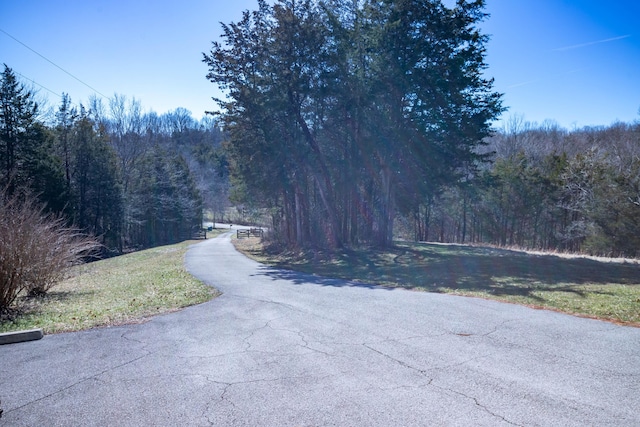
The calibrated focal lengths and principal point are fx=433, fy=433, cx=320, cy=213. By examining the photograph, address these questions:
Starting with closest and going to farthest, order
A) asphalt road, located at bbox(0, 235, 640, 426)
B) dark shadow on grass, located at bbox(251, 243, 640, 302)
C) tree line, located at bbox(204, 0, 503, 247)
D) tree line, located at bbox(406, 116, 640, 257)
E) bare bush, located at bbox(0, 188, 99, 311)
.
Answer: asphalt road, located at bbox(0, 235, 640, 426)
bare bush, located at bbox(0, 188, 99, 311)
dark shadow on grass, located at bbox(251, 243, 640, 302)
tree line, located at bbox(204, 0, 503, 247)
tree line, located at bbox(406, 116, 640, 257)

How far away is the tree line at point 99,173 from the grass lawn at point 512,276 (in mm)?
12401

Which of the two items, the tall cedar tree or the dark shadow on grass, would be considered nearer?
the dark shadow on grass

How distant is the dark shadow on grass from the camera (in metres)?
12.4

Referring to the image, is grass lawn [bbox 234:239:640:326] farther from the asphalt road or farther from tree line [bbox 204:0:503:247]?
tree line [bbox 204:0:503:247]

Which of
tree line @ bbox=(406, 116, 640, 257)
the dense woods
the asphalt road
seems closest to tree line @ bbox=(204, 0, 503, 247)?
the dense woods

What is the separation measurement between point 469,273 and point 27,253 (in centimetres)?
1334

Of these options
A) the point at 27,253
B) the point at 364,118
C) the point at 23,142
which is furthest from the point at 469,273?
the point at 23,142

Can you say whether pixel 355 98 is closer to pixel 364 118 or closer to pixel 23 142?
pixel 364 118

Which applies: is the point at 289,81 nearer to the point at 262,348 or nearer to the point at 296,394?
the point at 262,348

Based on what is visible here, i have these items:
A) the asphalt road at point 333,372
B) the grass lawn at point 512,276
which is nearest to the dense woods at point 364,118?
the grass lawn at point 512,276

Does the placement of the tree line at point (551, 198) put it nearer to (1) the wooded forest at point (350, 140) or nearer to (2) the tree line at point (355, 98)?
(1) the wooded forest at point (350, 140)

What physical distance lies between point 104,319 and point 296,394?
5.52 metres

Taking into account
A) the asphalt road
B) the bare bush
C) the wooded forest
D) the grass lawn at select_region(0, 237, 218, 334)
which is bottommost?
the grass lawn at select_region(0, 237, 218, 334)

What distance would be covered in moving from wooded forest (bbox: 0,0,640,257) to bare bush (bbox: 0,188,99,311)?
4.41 metres
